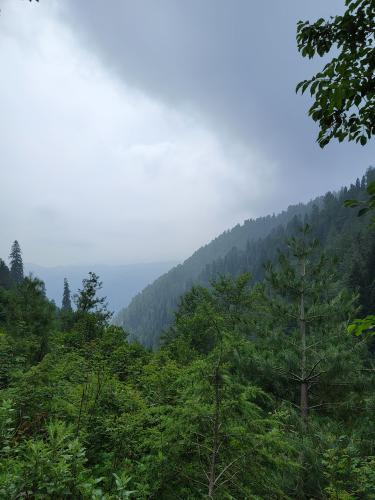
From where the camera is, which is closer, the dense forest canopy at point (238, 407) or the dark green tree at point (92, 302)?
the dense forest canopy at point (238, 407)

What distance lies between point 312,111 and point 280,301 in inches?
390

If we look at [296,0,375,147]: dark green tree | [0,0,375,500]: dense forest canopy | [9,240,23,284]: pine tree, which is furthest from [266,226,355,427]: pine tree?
[9,240,23,284]: pine tree

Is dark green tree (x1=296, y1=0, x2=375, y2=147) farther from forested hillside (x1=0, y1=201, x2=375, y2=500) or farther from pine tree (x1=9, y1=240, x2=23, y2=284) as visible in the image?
pine tree (x1=9, y1=240, x2=23, y2=284)

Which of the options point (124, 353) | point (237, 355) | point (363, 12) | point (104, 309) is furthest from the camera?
point (104, 309)

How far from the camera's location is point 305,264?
12.2 meters

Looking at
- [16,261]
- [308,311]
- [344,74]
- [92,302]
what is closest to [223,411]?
[344,74]

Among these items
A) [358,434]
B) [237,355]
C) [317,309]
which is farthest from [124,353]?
[358,434]

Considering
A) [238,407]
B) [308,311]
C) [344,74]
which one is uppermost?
[344,74]

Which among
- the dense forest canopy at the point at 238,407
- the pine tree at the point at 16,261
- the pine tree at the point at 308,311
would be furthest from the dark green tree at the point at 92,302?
the pine tree at the point at 16,261

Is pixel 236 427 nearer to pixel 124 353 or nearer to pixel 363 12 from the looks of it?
pixel 363 12

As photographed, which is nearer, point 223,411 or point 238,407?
point 223,411

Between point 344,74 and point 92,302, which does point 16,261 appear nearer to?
point 92,302

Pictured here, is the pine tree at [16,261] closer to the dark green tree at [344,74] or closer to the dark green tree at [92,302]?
the dark green tree at [92,302]

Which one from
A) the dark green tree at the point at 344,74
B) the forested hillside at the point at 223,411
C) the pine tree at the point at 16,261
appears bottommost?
Answer: the forested hillside at the point at 223,411
